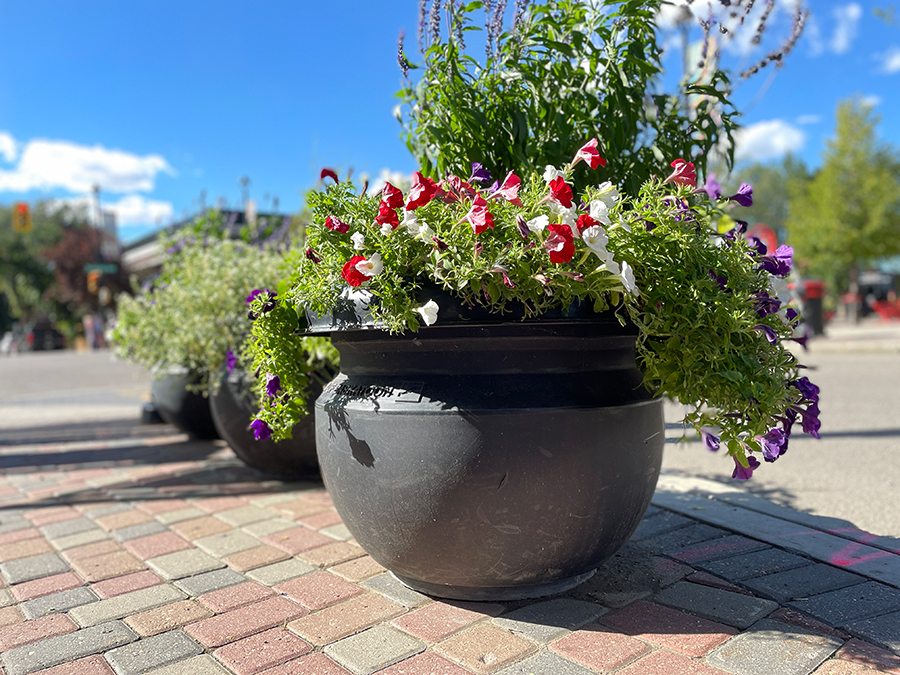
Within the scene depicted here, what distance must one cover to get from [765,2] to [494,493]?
2437 millimetres

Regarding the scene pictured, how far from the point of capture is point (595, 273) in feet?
5.84

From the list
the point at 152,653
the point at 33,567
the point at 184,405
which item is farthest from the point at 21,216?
the point at 152,653

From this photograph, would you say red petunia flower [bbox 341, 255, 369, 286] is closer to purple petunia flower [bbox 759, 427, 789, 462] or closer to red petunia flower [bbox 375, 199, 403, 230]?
red petunia flower [bbox 375, 199, 403, 230]

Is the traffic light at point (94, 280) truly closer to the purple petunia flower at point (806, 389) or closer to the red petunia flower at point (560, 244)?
the red petunia flower at point (560, 244)

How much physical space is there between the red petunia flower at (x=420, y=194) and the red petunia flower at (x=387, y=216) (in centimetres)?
5

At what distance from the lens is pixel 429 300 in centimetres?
182

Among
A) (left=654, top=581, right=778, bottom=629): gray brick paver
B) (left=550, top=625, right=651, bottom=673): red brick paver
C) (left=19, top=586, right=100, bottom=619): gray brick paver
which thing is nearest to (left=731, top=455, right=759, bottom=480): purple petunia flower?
(left=654, top=581, right=778, bottom=629): gray brick paver

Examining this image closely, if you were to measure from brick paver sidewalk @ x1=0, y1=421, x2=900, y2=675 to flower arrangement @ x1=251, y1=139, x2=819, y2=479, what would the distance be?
0.51 metres

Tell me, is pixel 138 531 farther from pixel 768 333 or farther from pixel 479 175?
pixel 768 333

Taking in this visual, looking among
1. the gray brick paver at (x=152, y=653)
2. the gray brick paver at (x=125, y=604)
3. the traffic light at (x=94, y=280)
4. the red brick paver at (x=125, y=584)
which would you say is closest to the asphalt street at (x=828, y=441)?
the gray brick paver at (x=152, y=653)

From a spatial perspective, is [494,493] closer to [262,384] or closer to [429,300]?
[429,300]

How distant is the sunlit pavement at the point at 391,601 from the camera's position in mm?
1812

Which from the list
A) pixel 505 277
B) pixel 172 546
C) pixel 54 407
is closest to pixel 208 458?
pixel 172 546

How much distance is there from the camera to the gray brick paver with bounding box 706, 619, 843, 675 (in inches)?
66.9
